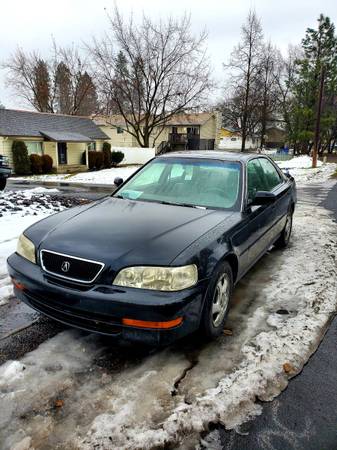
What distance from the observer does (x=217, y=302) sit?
3.05 metres

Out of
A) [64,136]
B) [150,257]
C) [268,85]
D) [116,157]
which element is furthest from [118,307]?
[268,85]

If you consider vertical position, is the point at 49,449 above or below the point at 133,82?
below

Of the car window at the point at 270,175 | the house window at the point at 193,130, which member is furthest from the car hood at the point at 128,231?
the house window at the point at 193,130

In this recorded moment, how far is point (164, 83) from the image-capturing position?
97.2ft

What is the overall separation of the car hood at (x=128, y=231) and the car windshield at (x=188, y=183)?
0.79 feet

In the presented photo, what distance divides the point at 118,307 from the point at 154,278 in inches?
12.4

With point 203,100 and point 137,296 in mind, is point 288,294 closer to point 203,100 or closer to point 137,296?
A: point 137,296

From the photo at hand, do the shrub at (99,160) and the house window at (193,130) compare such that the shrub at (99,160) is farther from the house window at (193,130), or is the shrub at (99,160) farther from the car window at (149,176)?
the car window at (149,176)

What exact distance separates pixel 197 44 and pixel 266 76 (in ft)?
51.6

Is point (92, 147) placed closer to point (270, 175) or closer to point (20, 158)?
point (20, 158)

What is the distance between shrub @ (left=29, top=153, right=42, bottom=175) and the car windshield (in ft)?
72.9

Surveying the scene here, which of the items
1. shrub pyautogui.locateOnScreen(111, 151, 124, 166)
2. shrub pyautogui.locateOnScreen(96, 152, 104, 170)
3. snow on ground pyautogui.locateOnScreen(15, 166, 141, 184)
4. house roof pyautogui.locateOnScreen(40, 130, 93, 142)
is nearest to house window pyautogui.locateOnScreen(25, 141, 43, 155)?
house roof pyautogui.locateOnScreen(40, 130, 93, 142)

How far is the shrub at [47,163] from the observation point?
83.6 feet

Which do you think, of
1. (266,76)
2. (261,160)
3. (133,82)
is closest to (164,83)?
(133,82)
